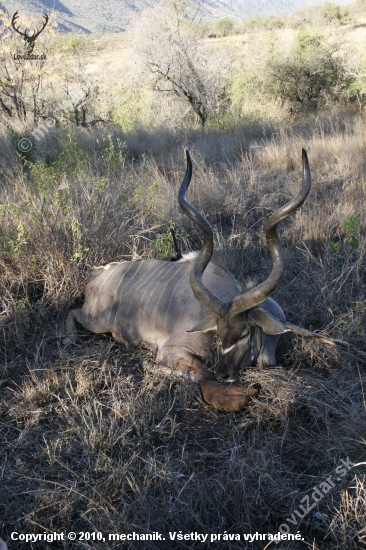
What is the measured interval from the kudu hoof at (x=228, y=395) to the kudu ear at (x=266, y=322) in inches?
11.8

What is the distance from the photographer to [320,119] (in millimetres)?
8023

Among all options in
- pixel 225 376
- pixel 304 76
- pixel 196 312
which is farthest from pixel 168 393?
pixel 304 76

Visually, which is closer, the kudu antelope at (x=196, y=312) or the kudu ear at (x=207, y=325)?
the kudu antelope at (x=196, y=312)

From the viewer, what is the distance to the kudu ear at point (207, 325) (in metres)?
2.64

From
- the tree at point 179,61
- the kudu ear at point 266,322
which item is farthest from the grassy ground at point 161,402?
the tree at point 179,61

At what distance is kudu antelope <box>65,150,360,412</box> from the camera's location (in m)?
2.43

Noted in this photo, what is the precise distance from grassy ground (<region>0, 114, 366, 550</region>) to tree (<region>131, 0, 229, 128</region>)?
629 centimetres

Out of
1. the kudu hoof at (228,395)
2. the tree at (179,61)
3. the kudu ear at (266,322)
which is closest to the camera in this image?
the kudu hoof at (228,395)

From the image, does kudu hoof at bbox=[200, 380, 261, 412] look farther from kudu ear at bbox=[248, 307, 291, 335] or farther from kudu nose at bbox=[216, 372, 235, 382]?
kudu ear at bbox=[248, 307, 291, 335]

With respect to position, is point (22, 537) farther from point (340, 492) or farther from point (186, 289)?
point (186, 289)

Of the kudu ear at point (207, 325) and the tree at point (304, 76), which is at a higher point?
the tree at point (304, 76)

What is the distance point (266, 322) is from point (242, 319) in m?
0.13

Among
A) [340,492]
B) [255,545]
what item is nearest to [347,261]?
[340,492]

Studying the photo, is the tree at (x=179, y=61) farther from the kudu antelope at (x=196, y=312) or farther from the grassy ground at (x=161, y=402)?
the kudu antelope at (x=196, y=312)
